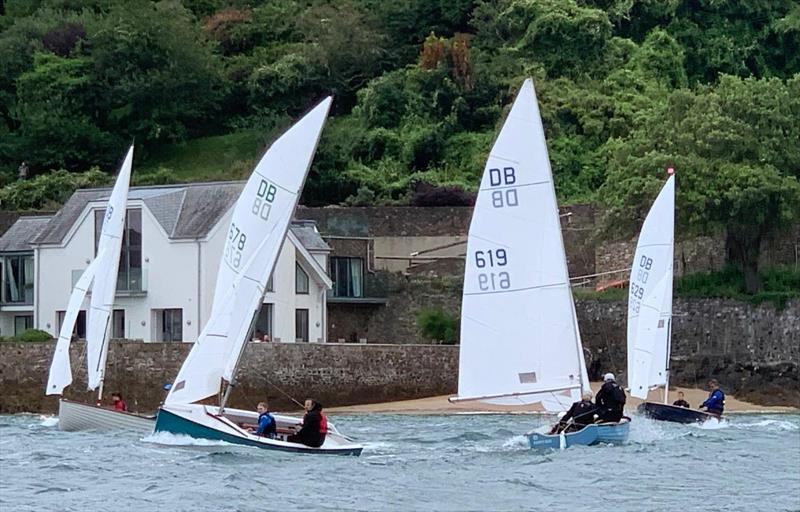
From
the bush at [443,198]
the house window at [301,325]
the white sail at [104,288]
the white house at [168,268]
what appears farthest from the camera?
the bush at [443,198]

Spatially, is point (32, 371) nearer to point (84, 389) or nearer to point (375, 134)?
point (84, 389)

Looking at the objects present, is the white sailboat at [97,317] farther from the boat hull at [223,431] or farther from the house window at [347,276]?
the house window at [347,276]

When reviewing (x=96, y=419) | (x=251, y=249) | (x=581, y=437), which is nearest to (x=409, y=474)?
(x=581, y=437)

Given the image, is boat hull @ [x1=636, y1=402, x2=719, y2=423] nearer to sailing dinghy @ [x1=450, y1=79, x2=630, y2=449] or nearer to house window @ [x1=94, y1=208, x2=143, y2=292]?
sailing dinghy @ [x1=450, y1=79, x2=630, y2=449]

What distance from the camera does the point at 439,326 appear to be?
202 ft

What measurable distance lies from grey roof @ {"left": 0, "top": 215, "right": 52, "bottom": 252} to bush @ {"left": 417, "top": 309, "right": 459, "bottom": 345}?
12.9 meters

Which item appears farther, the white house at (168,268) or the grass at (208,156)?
the grass at (208,156)

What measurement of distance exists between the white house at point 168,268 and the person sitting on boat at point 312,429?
71.9ft

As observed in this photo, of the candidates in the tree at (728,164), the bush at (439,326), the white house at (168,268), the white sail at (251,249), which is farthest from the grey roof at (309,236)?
the white sail at (251,249)

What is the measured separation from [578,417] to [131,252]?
24.9m

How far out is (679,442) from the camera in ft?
136

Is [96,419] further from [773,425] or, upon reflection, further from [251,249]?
[773,425]

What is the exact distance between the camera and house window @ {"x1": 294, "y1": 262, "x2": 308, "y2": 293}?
59.8 meters

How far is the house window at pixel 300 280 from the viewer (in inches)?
2354
